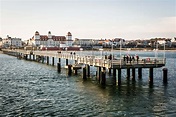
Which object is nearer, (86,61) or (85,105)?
Result: (85,105)

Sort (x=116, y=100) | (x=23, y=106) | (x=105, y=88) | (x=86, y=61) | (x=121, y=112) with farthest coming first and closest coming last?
(x=86, y=61)
(x=105, y=88)
(x=116, y=100)
(x=23, y=106)
(x=121, y=112)

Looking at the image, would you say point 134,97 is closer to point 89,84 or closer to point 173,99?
point 173,99

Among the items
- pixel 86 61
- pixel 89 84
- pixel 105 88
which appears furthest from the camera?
pixel 86 61

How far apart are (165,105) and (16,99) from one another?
1575 centimetres

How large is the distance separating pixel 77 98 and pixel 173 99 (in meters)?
10.5

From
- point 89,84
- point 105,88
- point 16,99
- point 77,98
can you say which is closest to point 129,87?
point 105,88

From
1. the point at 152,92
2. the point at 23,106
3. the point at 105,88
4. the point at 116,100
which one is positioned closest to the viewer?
the point at 23,106

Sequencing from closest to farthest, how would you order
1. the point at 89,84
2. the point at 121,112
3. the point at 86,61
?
the point at 121,112 → the point at 89,84 → the point at 86,61

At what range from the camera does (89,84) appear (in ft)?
129

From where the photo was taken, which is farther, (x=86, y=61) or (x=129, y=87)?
(x=86, y=61)

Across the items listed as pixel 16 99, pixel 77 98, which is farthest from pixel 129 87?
pixel 16 99

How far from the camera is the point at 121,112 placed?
80.2ft

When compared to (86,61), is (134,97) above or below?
below

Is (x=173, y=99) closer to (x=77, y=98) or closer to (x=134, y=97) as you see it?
(x=134, y=97)
